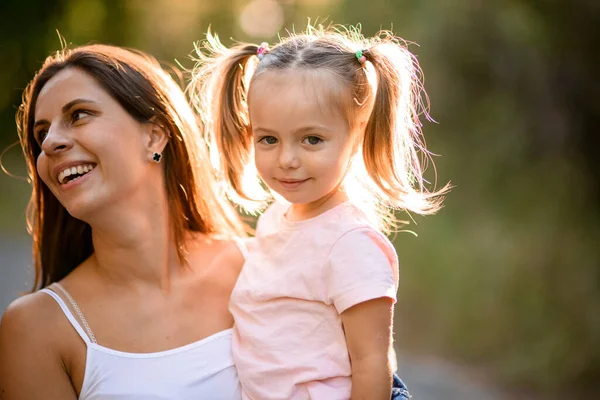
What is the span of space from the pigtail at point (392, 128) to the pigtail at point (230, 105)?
0.40 meters

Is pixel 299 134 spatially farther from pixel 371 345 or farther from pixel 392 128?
pixel 371 345

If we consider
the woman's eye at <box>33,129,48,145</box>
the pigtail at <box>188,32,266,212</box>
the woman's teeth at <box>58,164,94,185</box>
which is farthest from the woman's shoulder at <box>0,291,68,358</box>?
the pigtail at <box>188,32,266,212</box>

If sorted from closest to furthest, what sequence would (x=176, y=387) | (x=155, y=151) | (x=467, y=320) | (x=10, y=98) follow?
(x=176, y=387) < (x=155, y=151) < (x=467, y=320) < (x=10, y=98)

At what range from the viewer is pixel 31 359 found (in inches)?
85.0

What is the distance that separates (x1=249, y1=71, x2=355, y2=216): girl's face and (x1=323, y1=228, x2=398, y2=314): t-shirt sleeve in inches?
6.7

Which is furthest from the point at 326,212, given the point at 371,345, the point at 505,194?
the point at 505,194

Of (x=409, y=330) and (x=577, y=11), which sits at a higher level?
(x=577, y=11)

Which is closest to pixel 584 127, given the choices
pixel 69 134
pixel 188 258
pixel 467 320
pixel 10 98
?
pixel 467 320

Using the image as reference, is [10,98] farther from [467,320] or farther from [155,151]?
[155,151]

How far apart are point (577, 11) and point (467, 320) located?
2312mm

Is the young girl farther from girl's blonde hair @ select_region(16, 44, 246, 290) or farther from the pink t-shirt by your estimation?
girl's blonde hair @ select_region(16, 44, 246, 290)

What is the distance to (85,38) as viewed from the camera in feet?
26.1

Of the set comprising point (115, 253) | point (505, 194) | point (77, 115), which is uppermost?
point (505, 194)

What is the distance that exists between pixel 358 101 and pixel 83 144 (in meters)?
0.81
